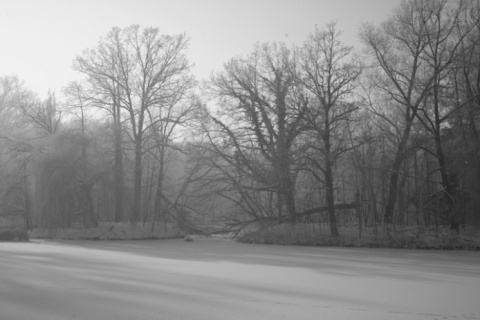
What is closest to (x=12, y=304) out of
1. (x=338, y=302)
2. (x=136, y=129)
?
(x=338, y=302)

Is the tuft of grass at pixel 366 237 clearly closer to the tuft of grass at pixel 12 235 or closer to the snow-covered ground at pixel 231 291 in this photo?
the snow-covered ground at pixel 231 291

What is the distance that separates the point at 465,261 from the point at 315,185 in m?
11.8

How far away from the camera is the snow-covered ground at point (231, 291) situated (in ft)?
25.2

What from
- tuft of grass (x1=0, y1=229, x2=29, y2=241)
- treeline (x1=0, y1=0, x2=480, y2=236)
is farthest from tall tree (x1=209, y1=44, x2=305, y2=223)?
tuft of grass (x1=0, y1=229, x2=29, y2=241)

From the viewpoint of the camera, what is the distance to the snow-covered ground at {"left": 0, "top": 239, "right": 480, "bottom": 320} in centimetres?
768

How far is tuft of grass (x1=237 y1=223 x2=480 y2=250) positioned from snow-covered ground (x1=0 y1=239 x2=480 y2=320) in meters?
8.95

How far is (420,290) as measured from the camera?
10078 mm

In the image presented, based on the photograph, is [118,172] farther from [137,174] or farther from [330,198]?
[330,198]

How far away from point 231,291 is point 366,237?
682 inches

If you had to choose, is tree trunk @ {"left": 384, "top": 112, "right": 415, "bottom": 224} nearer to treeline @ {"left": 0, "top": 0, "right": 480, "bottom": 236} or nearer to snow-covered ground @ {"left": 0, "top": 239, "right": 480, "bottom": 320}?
treeline @ {"left": 0, "top": 0, "right": 480, "bottom": 236}

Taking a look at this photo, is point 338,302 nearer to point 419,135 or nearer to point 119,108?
point 419,135

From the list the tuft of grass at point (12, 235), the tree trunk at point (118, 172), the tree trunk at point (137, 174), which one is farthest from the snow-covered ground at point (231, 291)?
the tree trunk at point (137, 174)

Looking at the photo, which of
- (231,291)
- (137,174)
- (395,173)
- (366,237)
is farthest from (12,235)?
(231,291)

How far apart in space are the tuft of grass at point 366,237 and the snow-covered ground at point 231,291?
29.4 ft
